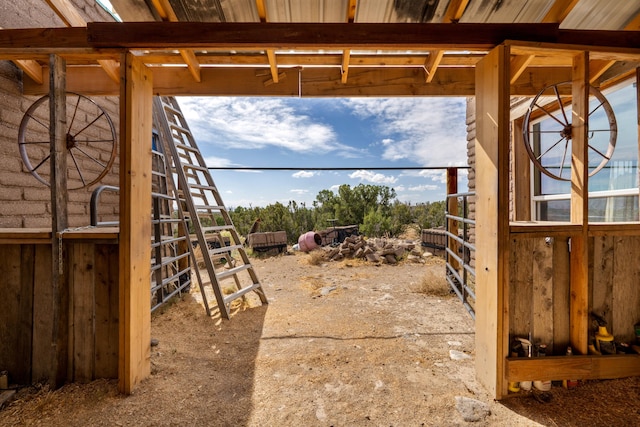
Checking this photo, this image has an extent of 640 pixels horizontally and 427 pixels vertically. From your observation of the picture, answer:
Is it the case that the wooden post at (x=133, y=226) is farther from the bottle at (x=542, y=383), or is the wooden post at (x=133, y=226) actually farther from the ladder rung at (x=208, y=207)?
the bottle at (x=542, y=383)

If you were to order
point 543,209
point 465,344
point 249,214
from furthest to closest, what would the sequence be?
point 249,214 < point 543,209 < point 465,344

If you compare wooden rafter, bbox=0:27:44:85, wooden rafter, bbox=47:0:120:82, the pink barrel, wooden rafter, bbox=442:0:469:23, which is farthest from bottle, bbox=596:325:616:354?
the pink barrel

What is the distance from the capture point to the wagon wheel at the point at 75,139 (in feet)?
6.87

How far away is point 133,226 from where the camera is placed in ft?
6.17

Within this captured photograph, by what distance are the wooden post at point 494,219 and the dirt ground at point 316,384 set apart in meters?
0.27

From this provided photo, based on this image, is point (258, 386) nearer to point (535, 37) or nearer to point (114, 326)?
point (114, 326)

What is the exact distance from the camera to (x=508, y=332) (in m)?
1.85

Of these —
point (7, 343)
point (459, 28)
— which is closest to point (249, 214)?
point (7, 343)

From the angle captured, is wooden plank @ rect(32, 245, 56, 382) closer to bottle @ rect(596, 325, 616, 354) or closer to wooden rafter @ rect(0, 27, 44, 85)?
wooden rafter @ rect(0, 27, 44, 85)

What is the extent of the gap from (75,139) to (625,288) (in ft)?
15.0

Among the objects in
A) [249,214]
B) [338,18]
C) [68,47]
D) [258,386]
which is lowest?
[258,386]

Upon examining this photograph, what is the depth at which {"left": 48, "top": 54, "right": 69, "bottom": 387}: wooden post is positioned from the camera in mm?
1828

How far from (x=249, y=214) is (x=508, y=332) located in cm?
901

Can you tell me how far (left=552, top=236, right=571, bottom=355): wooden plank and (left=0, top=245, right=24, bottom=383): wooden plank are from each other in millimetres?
3669
